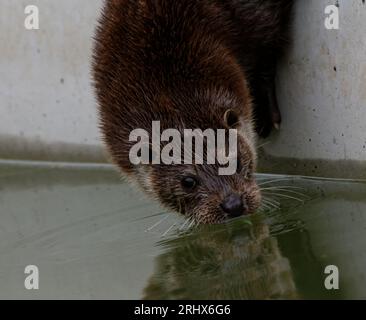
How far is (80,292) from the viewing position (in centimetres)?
502

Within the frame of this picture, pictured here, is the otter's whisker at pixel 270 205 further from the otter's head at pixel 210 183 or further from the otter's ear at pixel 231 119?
the otter's ear at pixel 231 119

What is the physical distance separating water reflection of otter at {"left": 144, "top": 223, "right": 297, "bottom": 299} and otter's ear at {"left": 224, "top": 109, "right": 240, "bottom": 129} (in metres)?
0.66

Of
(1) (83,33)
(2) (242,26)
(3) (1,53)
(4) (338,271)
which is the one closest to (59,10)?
(1) (83,33)

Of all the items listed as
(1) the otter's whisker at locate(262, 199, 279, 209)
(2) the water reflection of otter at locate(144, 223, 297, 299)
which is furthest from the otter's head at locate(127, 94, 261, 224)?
(1) the otter's whisker at locate(262, 199, 279, 209)

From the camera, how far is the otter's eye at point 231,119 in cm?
565

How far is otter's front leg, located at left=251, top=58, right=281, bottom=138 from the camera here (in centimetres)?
669

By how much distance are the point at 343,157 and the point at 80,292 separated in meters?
2.28

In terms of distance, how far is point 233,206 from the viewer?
5.42m

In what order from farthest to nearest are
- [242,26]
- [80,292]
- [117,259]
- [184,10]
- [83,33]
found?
[83,33] → [242,26] → [184,10] → [117,259] → [80,292]

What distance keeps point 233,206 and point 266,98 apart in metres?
1.56

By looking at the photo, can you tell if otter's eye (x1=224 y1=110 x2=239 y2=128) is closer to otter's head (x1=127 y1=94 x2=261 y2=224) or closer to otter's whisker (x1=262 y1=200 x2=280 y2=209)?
otter's head (x1=127 y1=94 x2=261 y2=224)

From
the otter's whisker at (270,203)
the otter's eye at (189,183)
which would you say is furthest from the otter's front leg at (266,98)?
the otter's eye at (189,183)

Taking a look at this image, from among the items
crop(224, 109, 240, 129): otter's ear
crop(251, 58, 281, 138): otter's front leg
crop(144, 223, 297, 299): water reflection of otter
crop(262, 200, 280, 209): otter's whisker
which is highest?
crop(251, 58, 281, 138): otter's front leg
